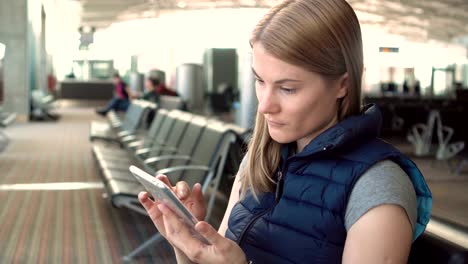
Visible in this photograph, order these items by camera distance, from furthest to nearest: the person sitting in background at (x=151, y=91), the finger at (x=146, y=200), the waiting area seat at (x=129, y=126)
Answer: the person sitting in background at (x=151, y=91) < the waiting area seat at (x=129, y=126) < the finger at (x=146, y=200)

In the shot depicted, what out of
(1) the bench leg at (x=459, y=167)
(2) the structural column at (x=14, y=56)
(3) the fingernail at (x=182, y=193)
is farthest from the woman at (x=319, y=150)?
(2) the structural column at (x=14, y=56)

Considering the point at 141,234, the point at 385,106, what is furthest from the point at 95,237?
the point at 385,106

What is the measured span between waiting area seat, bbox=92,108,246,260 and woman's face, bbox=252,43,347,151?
322cm

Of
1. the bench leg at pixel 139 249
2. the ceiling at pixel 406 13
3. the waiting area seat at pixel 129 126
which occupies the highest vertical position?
the ceiling at pixel 406 13

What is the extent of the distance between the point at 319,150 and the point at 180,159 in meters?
4.20

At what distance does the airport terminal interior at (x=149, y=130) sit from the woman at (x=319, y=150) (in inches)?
3.3

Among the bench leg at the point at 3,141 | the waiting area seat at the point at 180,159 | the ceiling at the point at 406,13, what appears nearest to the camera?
the waiting area seat at the point at 180,159

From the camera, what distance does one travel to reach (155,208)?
55.7 inches

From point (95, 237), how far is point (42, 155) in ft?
18.5

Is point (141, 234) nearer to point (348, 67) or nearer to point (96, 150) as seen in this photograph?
point (96, 150)

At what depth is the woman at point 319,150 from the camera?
1.26m

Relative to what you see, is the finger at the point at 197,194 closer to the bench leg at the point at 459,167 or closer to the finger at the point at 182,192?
the finger at the point at 182,192

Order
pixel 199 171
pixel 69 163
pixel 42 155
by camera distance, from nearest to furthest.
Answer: pixel 199 171 → pixel 69 163 → pixel 42 155

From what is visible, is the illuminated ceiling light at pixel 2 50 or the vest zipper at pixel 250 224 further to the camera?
the illuminated ceiling light at pixel 2 50
